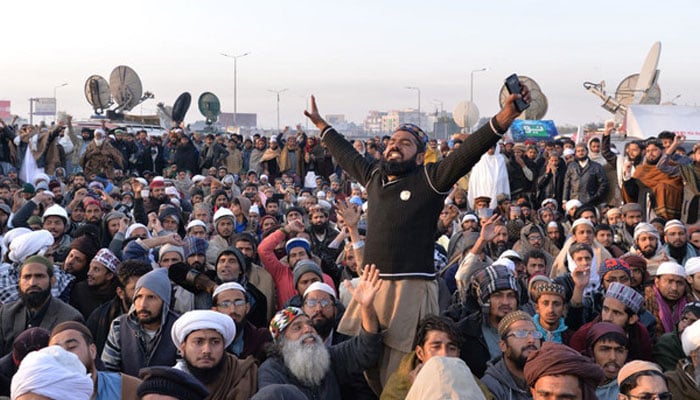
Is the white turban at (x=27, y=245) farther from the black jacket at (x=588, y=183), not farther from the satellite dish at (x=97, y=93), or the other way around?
the satellite dish at (x=97, y=93)

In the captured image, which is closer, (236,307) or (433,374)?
(433,374)

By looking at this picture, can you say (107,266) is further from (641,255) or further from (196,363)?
(641,255)

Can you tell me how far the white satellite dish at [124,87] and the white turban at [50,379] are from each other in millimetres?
29410

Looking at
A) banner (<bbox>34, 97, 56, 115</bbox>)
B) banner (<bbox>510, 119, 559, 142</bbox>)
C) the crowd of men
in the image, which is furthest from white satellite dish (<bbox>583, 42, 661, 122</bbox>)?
banner (<bbox>34, 97, 56, 115</bbox>)

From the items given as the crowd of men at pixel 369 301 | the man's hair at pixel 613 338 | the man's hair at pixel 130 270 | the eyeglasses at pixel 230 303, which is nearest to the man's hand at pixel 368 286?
the crowd of men at pixel 369 301

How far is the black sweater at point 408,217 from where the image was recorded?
409cm

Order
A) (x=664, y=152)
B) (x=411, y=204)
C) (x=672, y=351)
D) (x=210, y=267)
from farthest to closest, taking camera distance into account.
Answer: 1. (x=664, y=152)
2. (x=210, y=267)
3. (x=672, y=351)
4. (x=411, y=204)

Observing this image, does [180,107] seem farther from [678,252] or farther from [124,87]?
[678,252]

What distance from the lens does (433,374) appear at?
303cm

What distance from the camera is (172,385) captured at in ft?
10.9

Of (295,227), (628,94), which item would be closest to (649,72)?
(628,94)

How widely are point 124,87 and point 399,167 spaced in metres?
28.9

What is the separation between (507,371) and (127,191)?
841 cm

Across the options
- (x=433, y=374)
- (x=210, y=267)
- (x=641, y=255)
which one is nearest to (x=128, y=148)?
(x=210, y=267)
